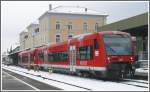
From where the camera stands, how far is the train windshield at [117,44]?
26125mm

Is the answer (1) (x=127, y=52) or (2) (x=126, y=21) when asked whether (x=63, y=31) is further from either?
(1) (x=127, y=52)

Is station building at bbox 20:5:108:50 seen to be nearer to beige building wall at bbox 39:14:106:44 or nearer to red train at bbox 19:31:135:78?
beige building wall at bbox 39:14:106:44

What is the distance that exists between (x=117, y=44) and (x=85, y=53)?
3372 mm

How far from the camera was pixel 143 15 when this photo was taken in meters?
35.6

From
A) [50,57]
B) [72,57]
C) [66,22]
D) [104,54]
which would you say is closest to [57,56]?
[50,57]

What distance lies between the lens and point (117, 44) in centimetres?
2639

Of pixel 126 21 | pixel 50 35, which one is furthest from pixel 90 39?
pixel 50 35

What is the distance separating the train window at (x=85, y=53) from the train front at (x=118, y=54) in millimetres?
1837

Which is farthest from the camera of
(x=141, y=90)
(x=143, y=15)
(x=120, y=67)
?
(x=143, y=15)

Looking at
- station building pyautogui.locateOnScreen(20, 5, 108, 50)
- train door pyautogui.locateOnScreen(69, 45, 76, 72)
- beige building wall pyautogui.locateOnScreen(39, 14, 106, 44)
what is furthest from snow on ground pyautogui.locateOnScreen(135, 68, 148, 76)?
beige building wall pyautogui.locateOnScreen(39, 14, 106, 44)

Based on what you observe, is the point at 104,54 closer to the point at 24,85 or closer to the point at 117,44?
the point at 117,44

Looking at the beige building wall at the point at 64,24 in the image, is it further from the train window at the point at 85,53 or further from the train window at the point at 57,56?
the train window at the point at 85,53

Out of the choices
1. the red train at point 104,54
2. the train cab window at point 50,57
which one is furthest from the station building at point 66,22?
the red train at point 104,54

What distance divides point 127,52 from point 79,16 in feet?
261
